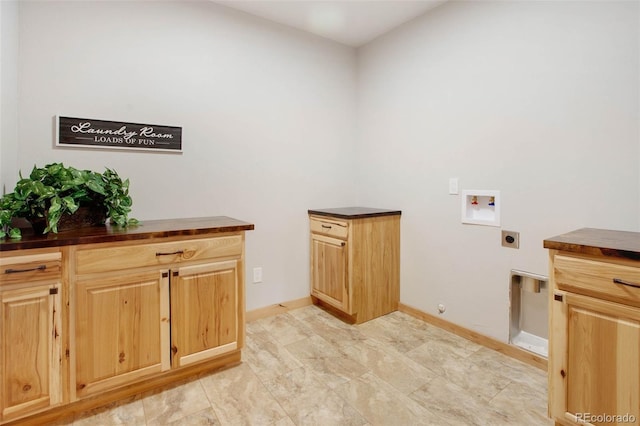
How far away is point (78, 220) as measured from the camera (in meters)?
1.79

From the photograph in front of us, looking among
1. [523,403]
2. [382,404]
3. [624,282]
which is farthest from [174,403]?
[624,282]

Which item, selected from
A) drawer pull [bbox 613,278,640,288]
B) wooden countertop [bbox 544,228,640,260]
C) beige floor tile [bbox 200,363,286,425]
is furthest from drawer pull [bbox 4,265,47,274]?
drawer pull [bbox 613,278,640,288]

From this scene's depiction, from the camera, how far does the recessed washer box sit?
225 centimetres

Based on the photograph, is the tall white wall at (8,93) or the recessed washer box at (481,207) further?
the recessed washer box at (481,207)

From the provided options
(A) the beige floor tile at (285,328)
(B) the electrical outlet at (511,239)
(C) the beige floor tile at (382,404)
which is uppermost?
(B) the electrical outlet at (511,239)

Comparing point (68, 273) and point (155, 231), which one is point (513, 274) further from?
point (68, 273)

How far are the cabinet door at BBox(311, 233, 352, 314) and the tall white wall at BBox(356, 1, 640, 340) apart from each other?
0.63m

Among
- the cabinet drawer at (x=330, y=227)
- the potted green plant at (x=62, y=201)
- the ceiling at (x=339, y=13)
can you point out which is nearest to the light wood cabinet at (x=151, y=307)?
the potted green plant at (x=62, y=201)

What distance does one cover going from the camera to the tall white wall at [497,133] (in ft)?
5.77

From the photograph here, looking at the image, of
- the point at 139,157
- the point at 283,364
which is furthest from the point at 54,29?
the point at 283,364

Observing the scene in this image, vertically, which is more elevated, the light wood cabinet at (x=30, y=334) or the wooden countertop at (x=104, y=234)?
the wooden countertop at (x=104, y=234)

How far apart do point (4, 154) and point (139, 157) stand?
0.70 m

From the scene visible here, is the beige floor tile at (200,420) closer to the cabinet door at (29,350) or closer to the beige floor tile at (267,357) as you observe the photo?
the beige floor tile at (267,357)

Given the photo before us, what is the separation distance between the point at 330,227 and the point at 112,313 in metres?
1.70
